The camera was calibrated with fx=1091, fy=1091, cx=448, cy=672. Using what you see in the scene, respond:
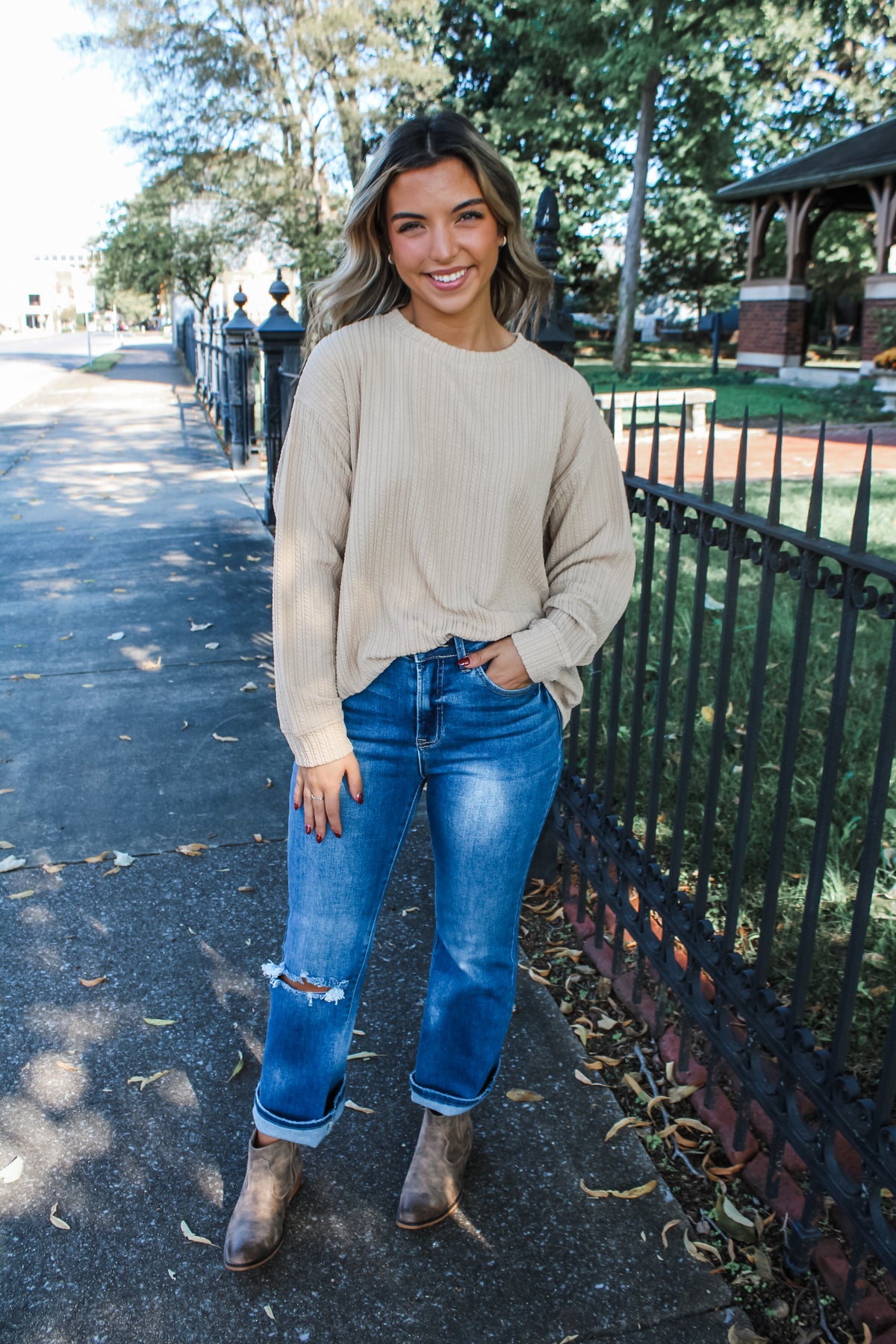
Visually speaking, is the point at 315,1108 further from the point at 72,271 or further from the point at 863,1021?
the point at 72,271

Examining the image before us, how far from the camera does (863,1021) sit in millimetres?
2758

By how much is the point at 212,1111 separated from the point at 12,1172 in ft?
1.39

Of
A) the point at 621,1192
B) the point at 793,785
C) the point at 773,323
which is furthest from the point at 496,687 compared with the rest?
the point at 773,323

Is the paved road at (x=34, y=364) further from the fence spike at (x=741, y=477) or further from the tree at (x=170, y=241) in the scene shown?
the fence spike at (x=741, y=477)

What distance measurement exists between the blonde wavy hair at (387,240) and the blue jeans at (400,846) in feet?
2.18

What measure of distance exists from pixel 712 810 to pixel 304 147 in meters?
30.3

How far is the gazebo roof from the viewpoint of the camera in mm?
21172

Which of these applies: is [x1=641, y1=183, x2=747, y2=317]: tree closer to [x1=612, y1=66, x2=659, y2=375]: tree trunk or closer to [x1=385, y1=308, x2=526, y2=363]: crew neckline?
[x1=612, y1=66, x2=659, y2=375]: tree trunk

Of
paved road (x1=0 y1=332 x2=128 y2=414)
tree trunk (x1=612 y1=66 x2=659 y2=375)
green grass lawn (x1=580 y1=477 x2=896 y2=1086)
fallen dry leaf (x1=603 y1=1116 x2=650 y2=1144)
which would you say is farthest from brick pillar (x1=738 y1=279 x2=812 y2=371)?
fallen dry leaf (x1=603 y1=1116 x2=650 y2=1144)

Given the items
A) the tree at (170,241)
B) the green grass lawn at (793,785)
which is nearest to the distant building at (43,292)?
the tree at (170,241)

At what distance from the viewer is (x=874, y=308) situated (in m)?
20.3

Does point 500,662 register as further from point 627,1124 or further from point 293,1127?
point 627,1124

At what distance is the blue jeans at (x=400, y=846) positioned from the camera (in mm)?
1890

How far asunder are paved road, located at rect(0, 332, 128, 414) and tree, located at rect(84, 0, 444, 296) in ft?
21.8
